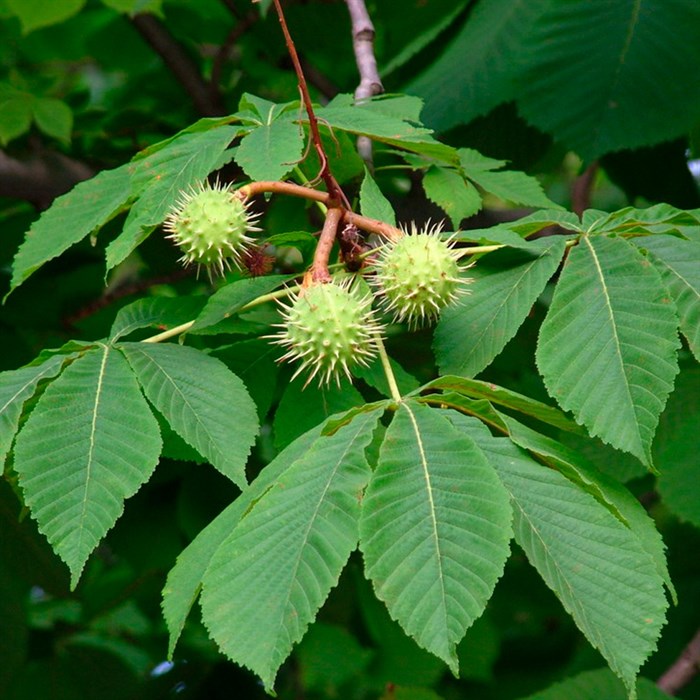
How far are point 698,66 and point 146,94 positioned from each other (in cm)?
175

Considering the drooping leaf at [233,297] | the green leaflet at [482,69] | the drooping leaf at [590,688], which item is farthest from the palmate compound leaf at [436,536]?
the green leaflet at [482,69]

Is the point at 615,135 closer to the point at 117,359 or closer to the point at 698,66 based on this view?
the point at 698,66

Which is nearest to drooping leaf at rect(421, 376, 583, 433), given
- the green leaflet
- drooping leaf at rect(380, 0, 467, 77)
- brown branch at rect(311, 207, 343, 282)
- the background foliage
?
the background foliage

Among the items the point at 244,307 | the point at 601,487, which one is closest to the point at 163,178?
the point at 244,307

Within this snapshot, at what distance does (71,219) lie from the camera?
169 cm

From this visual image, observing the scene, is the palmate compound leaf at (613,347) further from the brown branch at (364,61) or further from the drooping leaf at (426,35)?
the drooping leaf at (426,35)

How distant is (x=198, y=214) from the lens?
1.50m

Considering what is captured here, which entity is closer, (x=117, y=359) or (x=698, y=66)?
(x=117, y=359)

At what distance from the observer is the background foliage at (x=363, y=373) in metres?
1.14

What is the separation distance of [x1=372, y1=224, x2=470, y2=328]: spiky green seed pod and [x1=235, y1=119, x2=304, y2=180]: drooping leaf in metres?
0.20

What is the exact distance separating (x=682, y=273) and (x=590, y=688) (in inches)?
45.8

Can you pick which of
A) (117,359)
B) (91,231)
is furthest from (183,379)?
(91,231)

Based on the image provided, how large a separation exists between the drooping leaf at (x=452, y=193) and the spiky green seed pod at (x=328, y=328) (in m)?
0.46

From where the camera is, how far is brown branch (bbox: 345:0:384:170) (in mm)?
2002
